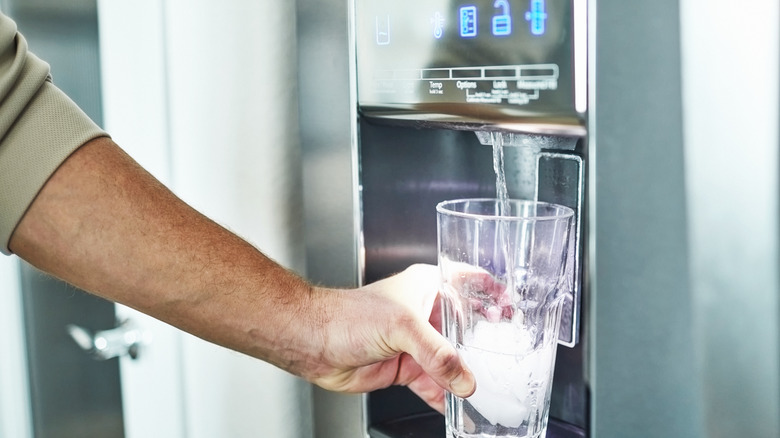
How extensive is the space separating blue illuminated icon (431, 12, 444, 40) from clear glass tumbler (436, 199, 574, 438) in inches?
5.3

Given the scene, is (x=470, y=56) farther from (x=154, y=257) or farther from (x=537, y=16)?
(x=154, y=257)

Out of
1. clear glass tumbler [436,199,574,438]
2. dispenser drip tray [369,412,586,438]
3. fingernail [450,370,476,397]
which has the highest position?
clear glass tumbler [436,199,574,438]

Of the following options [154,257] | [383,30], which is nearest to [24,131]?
[154,257]

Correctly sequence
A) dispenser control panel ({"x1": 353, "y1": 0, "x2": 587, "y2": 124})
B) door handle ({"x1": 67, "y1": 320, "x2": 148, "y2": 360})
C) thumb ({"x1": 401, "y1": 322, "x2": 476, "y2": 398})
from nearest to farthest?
dispenser control panel ({"x1": 353, "y1": 0, "x2": 587, "y2": 124}) < thumb ({"x1": 401, "y1": 322, "x2": 476, "y2": 398}) < door handle ({"x1": 67, "y1": 320, "x2": 148, "y2": 360})

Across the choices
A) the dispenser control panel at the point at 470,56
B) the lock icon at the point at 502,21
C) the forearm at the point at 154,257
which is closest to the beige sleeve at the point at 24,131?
the forearm at the point at 154,257

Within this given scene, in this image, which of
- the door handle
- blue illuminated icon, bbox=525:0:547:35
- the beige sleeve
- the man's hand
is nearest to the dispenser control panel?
blue illuminated icon, bbox=525:0:547:35

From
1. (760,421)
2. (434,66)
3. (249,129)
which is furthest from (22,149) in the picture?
(760,421)

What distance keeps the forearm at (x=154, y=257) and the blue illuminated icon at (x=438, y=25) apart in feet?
0.83

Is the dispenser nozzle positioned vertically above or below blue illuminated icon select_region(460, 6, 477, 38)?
below

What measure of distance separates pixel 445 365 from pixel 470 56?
24 cm

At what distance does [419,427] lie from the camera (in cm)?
83

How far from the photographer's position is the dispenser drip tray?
77 cm

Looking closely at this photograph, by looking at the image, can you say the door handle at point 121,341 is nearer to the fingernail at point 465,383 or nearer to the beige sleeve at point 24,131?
the beige sleeve at point 24,131

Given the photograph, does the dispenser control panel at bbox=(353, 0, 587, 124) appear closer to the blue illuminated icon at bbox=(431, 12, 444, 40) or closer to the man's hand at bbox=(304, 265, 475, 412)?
the blue illuminated icon at bbox=(431, 12, 444, 40)
